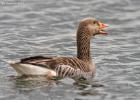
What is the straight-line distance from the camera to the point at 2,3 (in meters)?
23.3

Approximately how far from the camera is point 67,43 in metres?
19.6

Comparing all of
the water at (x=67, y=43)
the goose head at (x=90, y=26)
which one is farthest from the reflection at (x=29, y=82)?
the goose head at (x=90, y=26)

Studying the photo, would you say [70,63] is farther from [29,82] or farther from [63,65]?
[29,82]

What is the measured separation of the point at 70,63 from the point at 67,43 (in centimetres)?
286

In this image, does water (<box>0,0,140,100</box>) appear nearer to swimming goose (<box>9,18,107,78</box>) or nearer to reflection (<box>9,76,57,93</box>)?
reflection (<box>9,76,57,93</box>)

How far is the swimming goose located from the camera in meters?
16.1

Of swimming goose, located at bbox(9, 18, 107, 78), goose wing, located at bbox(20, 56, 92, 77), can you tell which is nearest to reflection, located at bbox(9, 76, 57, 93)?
swimming goose, located at bbox(9, 18, 107, 78)

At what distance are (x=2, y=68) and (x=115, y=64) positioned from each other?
3003 mm

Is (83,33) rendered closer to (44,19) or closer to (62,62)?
(62,62)

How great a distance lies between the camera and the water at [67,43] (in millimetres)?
15344

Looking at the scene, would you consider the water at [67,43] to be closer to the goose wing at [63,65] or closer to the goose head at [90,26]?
the goose wing at [63,65]

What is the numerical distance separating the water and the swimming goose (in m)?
0.26

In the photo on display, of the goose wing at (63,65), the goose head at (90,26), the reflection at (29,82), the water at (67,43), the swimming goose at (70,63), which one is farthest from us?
the goose head at (90,26)

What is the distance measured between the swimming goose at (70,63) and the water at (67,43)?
10.1 inches
